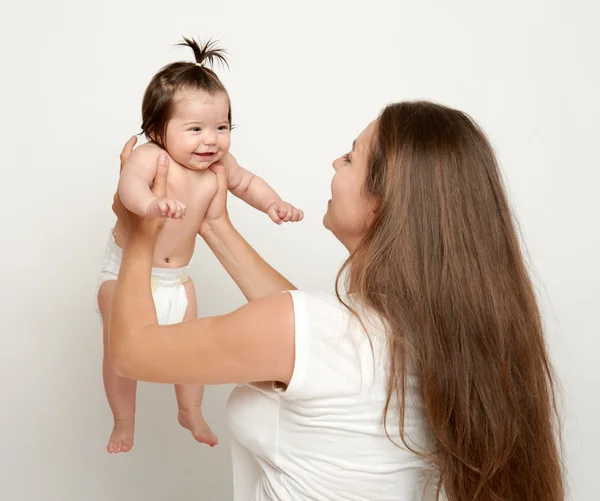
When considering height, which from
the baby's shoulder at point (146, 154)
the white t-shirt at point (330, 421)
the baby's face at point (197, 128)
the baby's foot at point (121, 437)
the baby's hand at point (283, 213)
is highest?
the baby's face at point (197, 128)

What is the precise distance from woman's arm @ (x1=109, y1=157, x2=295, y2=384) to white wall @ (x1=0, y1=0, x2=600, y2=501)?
145 cm

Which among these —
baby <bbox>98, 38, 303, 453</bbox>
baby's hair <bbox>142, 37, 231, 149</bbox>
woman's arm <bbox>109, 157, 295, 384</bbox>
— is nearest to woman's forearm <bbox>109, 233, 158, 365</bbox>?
woman's arm <bbox>109, 157, 295, 384</bbox>

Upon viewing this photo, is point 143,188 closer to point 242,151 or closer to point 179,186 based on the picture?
point 179,186

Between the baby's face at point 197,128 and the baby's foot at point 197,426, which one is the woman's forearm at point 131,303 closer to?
the baby's face at point 197,128

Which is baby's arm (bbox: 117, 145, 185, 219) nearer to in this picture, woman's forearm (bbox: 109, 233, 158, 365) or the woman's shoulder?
woman's forearm (bbox: 109, 233, 158, 365)

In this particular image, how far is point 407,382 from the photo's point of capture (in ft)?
5.62

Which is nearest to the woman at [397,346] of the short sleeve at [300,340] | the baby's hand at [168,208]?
the short sleeve at [300,340]

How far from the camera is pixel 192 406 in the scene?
2.34 m

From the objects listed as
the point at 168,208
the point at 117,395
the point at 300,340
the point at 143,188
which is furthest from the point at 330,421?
the point at 117,395

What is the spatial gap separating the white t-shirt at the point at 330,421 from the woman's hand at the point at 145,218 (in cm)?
42

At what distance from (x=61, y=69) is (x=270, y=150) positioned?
2.85ft

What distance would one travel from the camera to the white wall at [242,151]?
3.19m

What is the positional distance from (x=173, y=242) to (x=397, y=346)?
791 mm

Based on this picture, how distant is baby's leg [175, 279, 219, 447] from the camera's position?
2.31m
